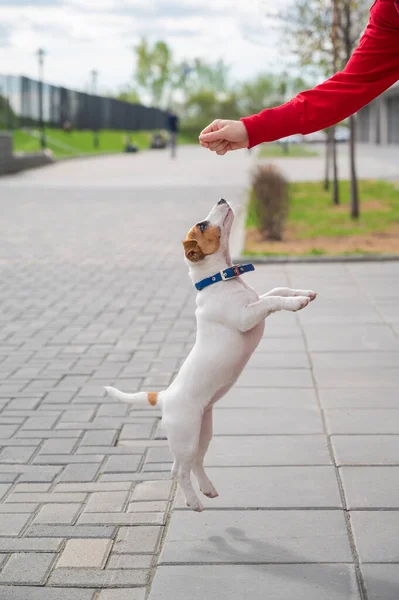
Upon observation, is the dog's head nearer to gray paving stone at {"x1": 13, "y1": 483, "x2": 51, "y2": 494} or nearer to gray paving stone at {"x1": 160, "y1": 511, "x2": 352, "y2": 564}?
gray paving stone at {"x1": 160, "y1": 511, "x2": 352, "y2": 564}

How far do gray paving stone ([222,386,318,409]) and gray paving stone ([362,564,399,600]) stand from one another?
2.08 m

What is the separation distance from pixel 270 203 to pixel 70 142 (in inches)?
1477

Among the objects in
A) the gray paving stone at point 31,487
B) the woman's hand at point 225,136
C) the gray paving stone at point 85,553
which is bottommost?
the gray paving stone at point 85,553

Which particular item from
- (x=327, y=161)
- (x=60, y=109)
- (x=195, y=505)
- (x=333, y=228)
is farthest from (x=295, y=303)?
(x=60, y=109)

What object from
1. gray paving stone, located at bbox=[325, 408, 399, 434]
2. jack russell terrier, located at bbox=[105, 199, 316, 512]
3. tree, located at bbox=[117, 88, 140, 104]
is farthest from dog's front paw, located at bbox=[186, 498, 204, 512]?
tree, located at bbox=[117, 88, 140, 104]

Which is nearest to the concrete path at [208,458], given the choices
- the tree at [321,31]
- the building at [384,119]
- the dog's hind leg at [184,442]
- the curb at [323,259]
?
the dog's hind leg at [184,442]

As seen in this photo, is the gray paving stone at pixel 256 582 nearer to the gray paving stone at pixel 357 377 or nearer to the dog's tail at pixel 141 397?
the dog's tail at pixel 141 397

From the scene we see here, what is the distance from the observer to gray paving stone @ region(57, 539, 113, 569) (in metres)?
3.50

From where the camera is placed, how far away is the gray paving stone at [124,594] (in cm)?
322

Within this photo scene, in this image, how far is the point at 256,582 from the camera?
3283 millimetres

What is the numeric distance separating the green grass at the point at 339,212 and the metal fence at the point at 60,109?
19505mm

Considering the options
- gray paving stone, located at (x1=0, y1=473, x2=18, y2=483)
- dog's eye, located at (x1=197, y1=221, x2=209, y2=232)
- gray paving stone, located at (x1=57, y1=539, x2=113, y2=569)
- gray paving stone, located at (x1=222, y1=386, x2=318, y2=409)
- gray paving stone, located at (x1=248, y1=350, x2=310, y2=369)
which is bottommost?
gray paving stone, located at (x1=57, y1=539, x2=113, y2=569)

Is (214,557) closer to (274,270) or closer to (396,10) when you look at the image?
(396,10)

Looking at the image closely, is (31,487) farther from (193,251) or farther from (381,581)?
(381,581)
